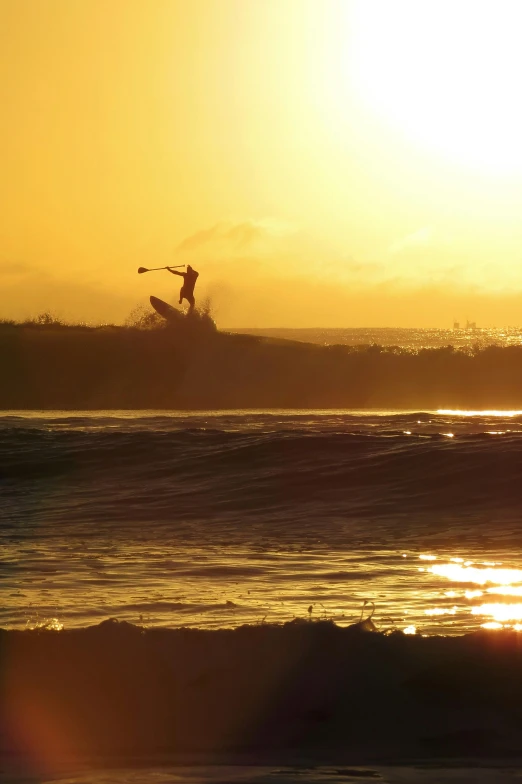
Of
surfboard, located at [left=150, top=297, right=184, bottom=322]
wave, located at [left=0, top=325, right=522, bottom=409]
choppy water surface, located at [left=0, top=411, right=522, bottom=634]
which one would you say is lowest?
choppy water surface, located at [left=0, top=411, right=522, bottom=634]

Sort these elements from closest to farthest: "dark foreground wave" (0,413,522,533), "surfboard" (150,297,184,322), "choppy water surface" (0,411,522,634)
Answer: "choppy water surface" (0,411,522,634) → "dark foreground wave" (0,413,522,533) → "surfboard" (150,297,184,322)

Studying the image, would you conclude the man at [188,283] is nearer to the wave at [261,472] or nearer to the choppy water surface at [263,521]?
the choppy water surface at [263,521]

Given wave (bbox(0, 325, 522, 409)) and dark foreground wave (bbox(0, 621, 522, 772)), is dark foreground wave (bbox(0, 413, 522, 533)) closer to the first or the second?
dark foreground wave (bbox(0, 621, 522, 772))

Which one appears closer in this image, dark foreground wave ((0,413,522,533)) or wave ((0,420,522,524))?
dark foreground wave ((0,413,522,533))

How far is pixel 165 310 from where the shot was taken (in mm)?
38125

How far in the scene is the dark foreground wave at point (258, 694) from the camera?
15.2ft

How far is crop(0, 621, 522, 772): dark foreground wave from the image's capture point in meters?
4.64

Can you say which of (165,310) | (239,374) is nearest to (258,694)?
(239,374)

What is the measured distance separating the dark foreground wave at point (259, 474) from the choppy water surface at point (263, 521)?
4 centimetres

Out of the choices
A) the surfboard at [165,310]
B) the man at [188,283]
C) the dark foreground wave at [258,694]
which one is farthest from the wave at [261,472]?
the surfboard at [165,310]

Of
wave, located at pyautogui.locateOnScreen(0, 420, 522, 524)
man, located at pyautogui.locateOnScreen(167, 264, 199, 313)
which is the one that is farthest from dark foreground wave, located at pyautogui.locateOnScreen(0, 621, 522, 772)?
→ man, located at pyautogui.locateOnScreen(167, 264, 199, 313)

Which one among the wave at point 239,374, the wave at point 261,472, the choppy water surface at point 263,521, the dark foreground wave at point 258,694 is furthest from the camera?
the wave at point 239,374

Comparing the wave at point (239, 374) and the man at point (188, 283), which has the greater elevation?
the man at point (188, 283)

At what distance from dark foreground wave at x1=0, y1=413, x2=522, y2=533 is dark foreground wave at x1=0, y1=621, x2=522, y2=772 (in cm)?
631
